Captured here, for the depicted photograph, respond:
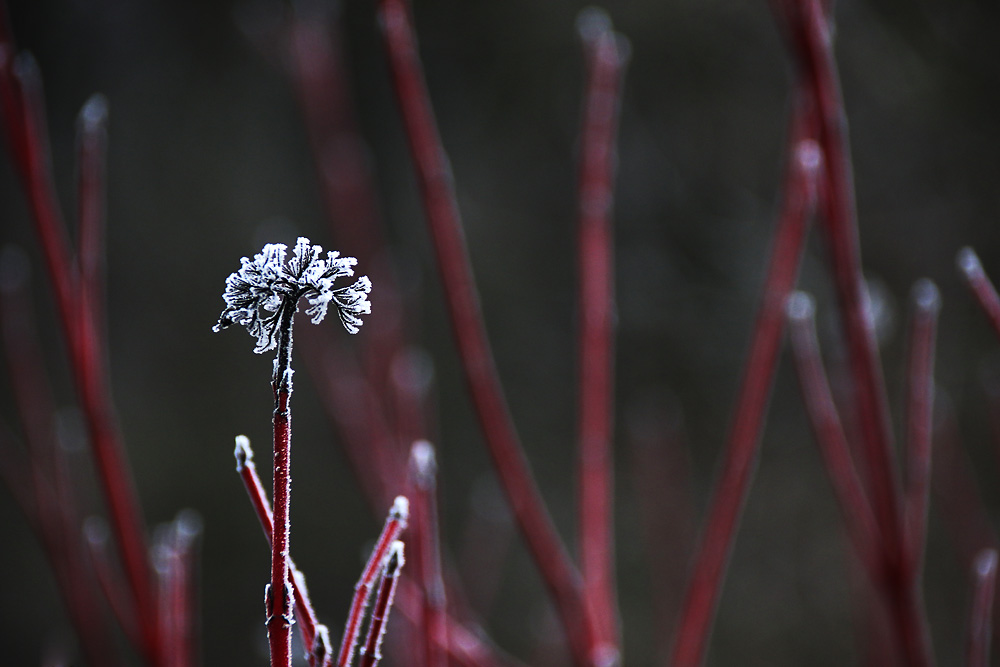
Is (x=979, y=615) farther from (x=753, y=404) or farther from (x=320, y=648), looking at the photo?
(x=320, y=648)

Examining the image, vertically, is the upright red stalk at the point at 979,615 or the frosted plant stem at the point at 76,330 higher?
the frosted plant stem at the point at 76,330

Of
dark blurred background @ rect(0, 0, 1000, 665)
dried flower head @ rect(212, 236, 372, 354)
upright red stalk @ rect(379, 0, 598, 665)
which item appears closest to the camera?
dried flower head @ rect(212, 236, 372, 354)

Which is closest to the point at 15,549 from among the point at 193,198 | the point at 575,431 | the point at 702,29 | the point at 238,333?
the point at 238,333

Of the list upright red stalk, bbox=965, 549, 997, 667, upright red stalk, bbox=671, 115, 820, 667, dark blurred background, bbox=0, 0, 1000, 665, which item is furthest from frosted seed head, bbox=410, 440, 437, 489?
dark blurred background, bbox=0, 0, 1000, 665

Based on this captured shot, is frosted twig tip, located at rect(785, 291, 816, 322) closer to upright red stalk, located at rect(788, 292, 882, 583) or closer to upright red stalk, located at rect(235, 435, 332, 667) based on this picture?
upright red stalk, located at rect(788, 292, 882, 583)

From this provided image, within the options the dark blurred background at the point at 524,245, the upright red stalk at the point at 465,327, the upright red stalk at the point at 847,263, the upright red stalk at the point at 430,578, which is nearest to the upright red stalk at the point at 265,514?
the upright red stalk at the point at 430,578

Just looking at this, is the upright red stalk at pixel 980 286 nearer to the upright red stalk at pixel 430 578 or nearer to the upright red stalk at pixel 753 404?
the upright red stalk at pixel 753 404

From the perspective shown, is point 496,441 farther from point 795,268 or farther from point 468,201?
point 468,201
